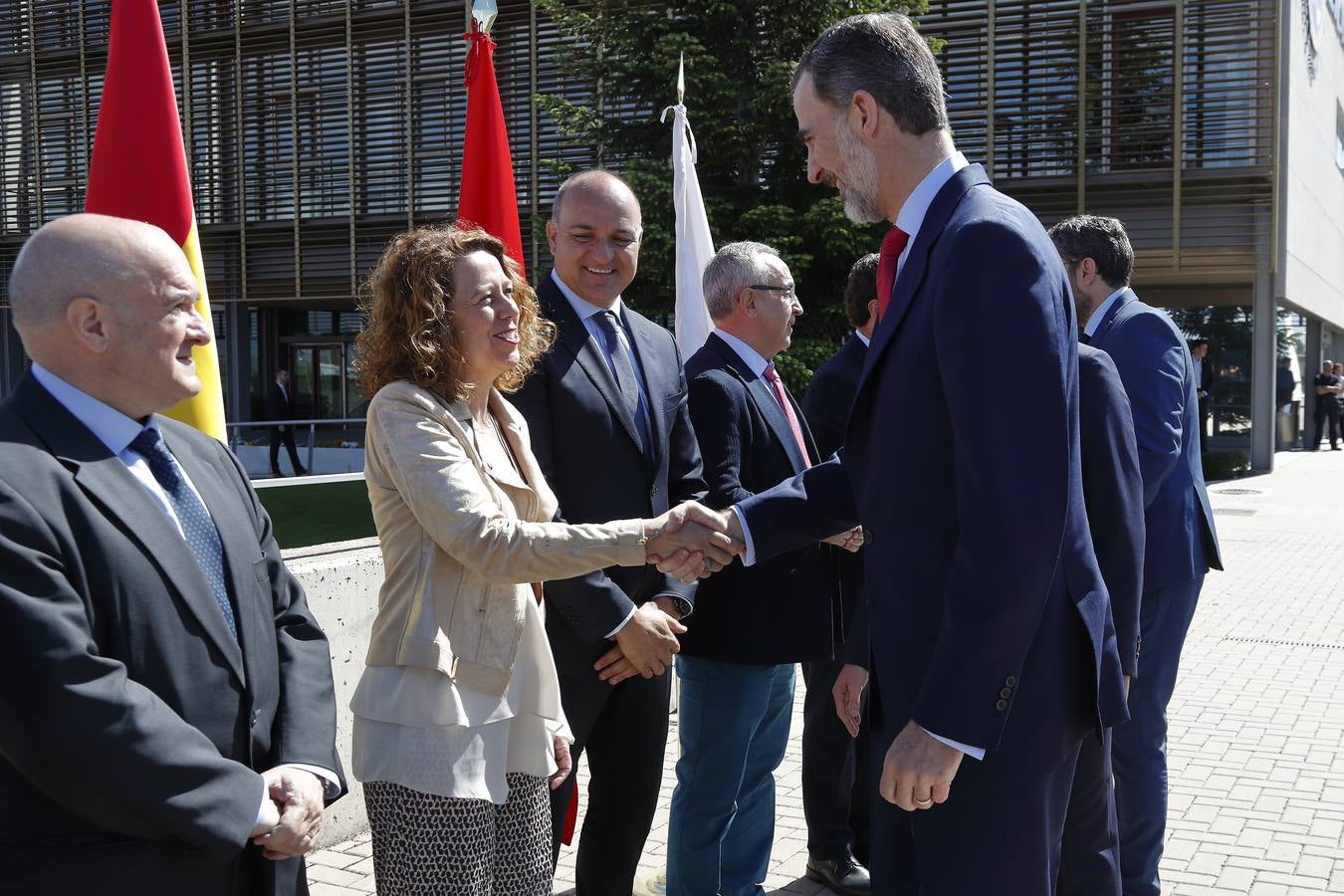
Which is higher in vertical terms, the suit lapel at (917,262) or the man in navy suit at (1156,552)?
the suit lapel at (917,262)

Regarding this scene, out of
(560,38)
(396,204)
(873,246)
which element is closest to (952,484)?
(873,246)

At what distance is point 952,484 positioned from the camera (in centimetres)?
217

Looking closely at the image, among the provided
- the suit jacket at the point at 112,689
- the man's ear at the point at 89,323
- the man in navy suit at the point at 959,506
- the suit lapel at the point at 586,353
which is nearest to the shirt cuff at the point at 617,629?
the suit lapel at the point at 586,353

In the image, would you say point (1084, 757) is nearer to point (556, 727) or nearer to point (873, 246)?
point (556, 727)

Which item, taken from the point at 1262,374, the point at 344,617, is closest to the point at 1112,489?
the point at 344,617

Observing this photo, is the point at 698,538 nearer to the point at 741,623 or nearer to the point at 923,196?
the point at 741,623

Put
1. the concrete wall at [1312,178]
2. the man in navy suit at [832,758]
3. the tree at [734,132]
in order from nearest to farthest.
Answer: the man in navy suit at [832,758], the tree at [734,132], the concrete wall at [1312,178]

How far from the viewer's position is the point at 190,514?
220 centimetres

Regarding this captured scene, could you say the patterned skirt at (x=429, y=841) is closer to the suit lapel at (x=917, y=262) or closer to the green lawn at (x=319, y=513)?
the suit lapel at (x=917, y=262)

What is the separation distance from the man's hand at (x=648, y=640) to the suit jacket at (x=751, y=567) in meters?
0.40

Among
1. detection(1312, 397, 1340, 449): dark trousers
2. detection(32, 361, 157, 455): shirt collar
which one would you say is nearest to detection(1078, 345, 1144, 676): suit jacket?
detection(32, 361, 157, 455): shirt collar

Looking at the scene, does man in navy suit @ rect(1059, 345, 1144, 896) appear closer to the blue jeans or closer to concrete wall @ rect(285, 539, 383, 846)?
the blue jeans

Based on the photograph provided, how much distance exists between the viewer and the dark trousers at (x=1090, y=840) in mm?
2674

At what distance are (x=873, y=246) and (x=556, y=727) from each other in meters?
13.6
